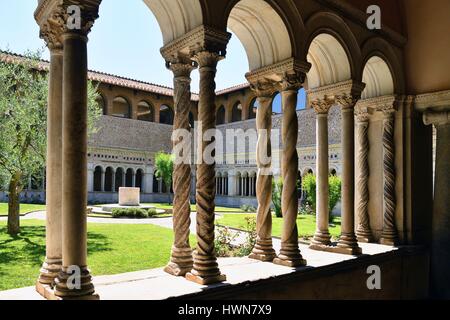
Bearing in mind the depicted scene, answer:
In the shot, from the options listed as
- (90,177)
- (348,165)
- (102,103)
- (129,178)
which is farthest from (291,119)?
(129,178)

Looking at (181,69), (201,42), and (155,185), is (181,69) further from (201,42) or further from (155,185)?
(155,185)

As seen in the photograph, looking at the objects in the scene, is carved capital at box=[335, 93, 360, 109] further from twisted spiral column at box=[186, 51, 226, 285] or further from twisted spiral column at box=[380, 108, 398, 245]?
twisted spiral column at box=[186, 51, 226, 285]

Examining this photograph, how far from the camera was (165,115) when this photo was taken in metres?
31.6

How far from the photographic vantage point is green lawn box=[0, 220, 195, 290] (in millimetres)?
6608

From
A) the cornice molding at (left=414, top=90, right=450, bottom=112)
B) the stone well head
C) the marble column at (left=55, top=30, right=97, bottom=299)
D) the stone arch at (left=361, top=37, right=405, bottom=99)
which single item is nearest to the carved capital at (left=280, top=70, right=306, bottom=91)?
the stone arch at (left=361, top=37, right=405, bottom=99)

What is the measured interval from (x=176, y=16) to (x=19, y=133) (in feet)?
26.9

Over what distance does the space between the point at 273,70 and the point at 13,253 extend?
6413 millimetres

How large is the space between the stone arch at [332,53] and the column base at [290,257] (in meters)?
2.99

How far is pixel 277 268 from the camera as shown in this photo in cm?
493

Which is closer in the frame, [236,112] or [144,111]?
[236,112]

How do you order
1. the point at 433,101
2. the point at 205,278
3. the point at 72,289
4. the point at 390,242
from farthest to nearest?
the point at 433,101 → the point at 390,242 → the point at 205,278 → the point at 72,289
